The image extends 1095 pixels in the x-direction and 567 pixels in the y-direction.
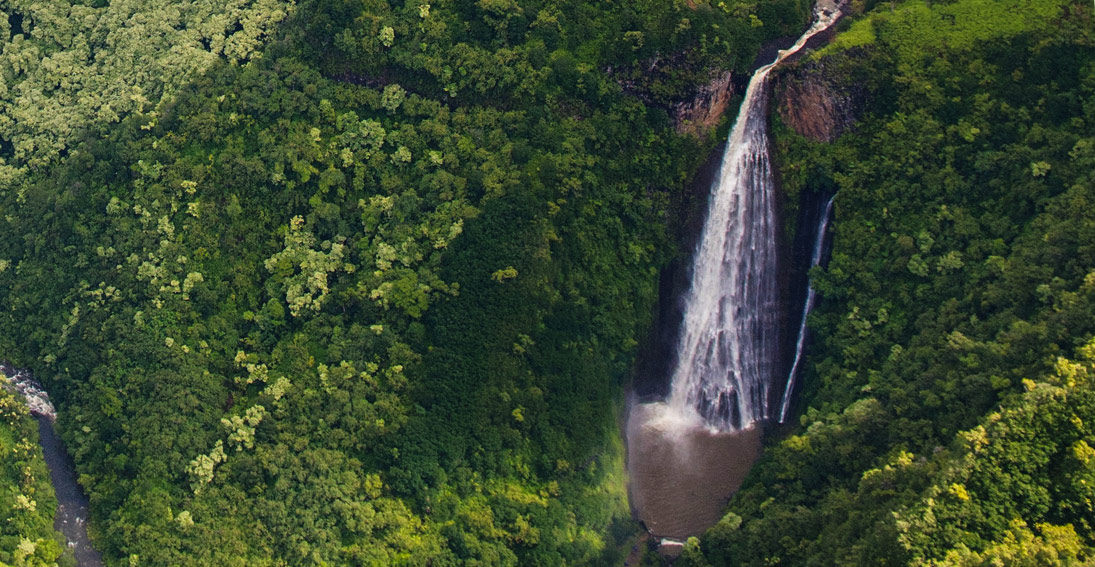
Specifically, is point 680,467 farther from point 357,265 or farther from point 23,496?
point 23,496

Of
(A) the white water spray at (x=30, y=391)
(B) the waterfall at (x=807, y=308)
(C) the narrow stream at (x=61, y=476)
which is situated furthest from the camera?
(B) the waterfall at (x=807, y=308)

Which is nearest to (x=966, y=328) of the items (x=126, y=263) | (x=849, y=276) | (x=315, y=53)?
(x=849, y=276)

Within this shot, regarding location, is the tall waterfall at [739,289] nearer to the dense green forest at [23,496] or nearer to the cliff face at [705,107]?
Result: the cliff face at [705,107]

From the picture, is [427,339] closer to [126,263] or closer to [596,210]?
[596,210]

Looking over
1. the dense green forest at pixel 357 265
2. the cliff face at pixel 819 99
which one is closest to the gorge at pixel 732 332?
the cliff face at pixel 819 99

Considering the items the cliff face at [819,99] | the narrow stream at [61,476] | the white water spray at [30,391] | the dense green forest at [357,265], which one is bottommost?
the narrow stream at [61,476]

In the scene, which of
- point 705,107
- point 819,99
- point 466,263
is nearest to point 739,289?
point 705,107
